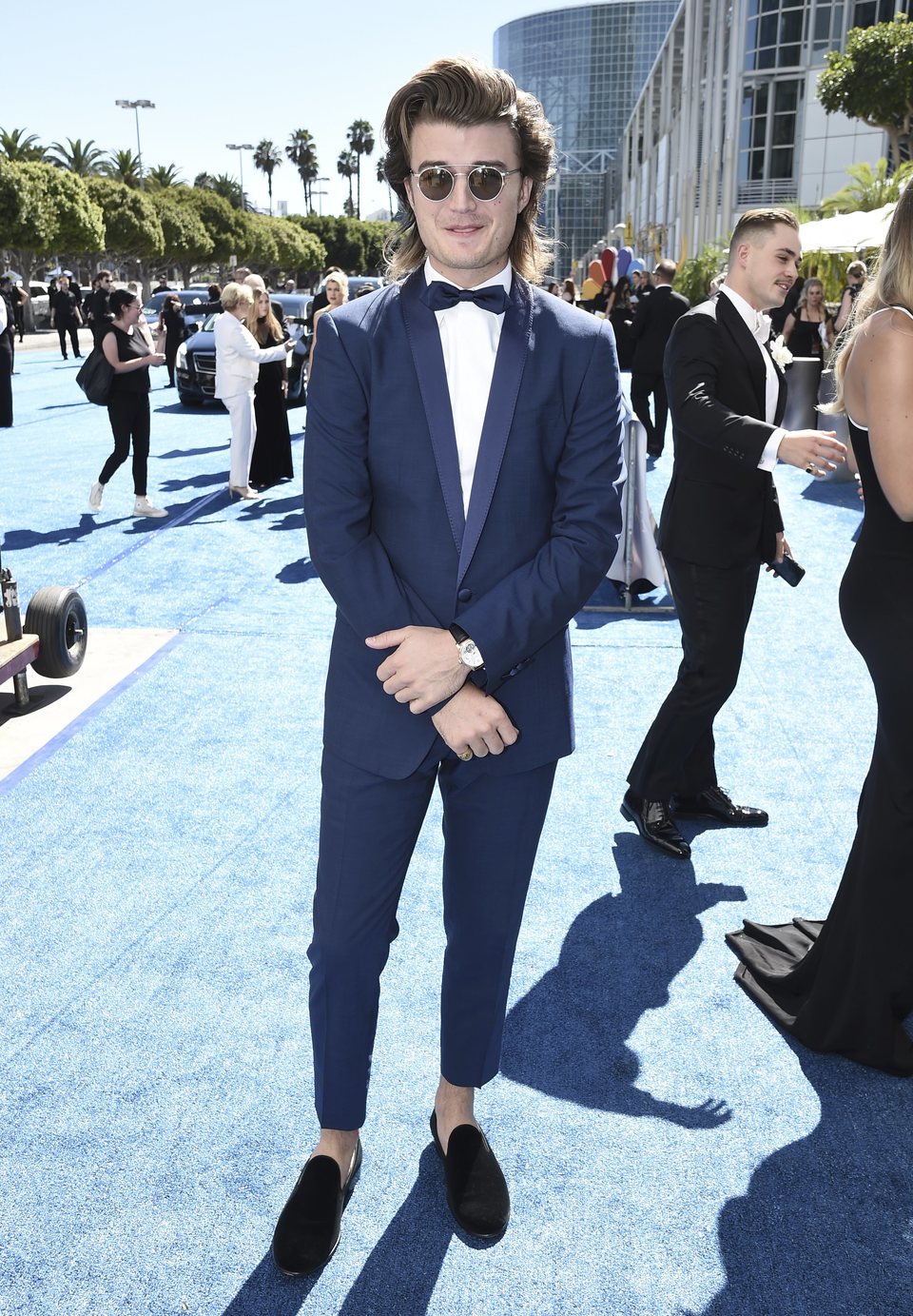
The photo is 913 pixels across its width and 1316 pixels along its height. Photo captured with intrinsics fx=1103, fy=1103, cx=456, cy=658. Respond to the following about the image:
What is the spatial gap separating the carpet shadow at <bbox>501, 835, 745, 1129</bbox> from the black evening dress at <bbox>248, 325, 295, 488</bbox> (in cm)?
797

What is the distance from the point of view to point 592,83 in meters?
145

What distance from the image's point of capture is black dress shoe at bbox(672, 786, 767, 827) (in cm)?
428

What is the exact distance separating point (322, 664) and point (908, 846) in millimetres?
3713

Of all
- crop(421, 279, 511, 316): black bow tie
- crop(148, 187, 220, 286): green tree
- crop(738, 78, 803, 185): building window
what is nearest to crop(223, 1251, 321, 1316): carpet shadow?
crop(421, 279, 511, 316): black bow tie

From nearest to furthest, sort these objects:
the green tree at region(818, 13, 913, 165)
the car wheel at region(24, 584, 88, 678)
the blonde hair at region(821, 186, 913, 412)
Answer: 1. the blonde hair at region(821, 186, 913, 412)
2. the car wheel at region(24, 584, 88, 678)
3. the green tree at region(818, 13, 913, 165)

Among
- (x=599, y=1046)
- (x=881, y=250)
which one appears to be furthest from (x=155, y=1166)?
(x=881, y=250)

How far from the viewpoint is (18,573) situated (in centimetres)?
770

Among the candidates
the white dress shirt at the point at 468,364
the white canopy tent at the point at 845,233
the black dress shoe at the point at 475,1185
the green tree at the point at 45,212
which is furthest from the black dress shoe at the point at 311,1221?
the green tree at the point at 45,212

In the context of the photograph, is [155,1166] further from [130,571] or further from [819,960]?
[130,571]

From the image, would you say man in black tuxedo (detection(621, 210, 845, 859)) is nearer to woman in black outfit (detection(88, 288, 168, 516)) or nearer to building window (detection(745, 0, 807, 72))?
woman in black outfit (detection(88, 288, 168, 516))

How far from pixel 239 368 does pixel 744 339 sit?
285 inches

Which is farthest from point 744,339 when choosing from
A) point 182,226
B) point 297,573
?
point 182,226

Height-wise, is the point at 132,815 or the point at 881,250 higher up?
the point at 881,250

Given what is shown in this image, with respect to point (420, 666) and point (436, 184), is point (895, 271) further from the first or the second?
point (420, 666)
